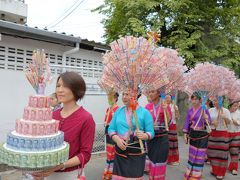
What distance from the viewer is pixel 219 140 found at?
656 cm

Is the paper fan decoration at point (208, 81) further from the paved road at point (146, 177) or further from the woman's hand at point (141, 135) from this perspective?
the woman's hand at point (141, 135)

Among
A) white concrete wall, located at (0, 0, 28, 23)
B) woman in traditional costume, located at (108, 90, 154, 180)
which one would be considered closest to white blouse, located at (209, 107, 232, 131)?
woman in traditional costume, located at (108, 90, 154, 180)

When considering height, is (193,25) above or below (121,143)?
above

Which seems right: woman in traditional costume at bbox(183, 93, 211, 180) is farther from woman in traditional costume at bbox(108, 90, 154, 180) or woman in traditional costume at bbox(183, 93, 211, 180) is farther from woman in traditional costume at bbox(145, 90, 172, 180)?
woman in traditional costume at bbox(108, 90, 154, 180)

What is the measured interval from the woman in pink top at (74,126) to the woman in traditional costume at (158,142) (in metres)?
2.42

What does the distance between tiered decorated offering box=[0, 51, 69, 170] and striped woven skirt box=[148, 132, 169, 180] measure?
2.85m

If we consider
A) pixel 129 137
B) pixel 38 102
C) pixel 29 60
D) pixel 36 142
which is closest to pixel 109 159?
pixel 129 137

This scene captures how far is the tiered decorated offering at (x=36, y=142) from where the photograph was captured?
Answer: 2172 mm

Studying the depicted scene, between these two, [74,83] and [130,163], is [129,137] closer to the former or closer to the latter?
[130,163]

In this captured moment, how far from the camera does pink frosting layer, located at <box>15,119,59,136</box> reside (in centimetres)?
233

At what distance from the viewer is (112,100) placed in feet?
19.1

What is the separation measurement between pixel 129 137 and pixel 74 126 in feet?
4.68

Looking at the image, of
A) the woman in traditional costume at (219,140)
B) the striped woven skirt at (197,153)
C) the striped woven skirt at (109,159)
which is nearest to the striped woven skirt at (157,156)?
the striped woven skirt at (109,159)

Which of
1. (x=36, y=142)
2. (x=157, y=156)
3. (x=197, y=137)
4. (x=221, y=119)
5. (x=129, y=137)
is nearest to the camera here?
(x=36, y=142)
